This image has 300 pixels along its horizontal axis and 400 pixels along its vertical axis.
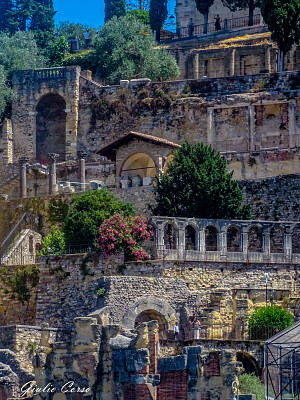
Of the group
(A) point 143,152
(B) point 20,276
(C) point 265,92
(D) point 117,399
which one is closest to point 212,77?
(C) point 265,92

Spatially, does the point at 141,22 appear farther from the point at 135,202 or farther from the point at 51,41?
the point at 135,202

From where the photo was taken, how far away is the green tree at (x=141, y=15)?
292 ft

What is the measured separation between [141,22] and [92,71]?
8.23 metres

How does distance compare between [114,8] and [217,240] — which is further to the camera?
[114,8]

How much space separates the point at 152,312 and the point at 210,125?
2043cm

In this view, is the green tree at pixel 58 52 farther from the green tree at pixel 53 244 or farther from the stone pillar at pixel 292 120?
the green tree at pixel 53 244

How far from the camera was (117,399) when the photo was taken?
36312 mm

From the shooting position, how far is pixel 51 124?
7594 centimetres

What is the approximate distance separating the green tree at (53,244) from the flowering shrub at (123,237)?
8.41ft

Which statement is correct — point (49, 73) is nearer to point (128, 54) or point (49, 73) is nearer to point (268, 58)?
point (128, 54)

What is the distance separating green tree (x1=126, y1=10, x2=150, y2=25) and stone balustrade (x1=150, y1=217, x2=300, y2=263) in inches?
1294

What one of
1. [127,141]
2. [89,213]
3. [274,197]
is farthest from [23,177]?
[274,197]

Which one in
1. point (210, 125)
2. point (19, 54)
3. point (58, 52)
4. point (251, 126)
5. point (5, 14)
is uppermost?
point (5, 14)

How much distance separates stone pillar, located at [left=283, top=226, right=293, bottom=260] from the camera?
56.0m
